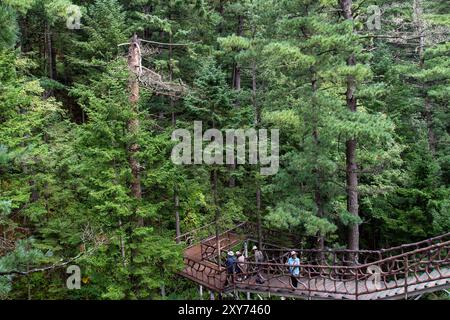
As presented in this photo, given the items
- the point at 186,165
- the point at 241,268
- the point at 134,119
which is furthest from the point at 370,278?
the point at 134,119

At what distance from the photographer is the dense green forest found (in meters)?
11.1

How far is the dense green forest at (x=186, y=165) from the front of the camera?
11.1 metres

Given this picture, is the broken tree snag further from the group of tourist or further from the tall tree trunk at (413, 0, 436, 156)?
the tall tree trunk at (413, 0, 436, 156)

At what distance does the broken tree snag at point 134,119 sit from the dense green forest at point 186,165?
39 millimetres

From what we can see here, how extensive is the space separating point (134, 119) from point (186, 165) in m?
3.41

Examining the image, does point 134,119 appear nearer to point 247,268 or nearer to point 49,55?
point 247,268

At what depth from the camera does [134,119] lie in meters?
11.5

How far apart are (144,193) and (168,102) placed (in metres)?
10.3

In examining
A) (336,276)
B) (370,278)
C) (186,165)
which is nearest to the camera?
(370,278)

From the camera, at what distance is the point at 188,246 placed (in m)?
16.6

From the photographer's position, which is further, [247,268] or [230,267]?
[247,268]

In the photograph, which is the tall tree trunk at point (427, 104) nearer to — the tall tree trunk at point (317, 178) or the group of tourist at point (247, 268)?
the tall tree trunk at point (317, 178)

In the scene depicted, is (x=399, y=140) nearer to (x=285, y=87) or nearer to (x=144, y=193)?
(x=285, y=87)

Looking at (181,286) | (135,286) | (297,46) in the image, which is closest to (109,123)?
(135,286)
